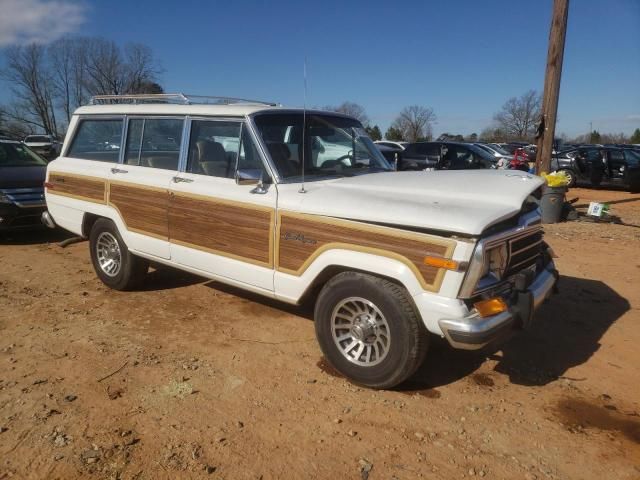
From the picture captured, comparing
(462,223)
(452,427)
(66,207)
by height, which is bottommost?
(452,427)

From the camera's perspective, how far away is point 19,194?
7.72 metres

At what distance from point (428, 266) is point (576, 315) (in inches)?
111

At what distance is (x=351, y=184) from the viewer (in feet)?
13.0

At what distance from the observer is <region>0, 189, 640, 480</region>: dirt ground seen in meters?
A: 2.71

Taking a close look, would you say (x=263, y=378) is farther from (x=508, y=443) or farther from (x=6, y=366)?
(x=6, y=366)

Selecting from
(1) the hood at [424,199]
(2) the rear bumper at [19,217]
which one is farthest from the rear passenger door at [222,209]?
(2) the rear bumper at [19,217]

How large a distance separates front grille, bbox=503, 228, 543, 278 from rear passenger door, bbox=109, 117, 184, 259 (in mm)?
3086

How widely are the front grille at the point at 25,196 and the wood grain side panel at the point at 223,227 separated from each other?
4529 mm

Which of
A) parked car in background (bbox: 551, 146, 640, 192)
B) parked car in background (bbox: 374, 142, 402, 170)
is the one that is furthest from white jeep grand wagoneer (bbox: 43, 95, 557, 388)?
parked car in background (bbox: 551, 146, 640, 192)

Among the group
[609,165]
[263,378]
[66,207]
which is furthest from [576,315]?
[609,165]

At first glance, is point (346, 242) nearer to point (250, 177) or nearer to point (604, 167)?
point (250, 177)

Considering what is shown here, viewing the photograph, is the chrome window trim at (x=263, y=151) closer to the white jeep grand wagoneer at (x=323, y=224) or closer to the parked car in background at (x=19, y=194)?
the white jeep grand wagoneer at (x=323, y=224)

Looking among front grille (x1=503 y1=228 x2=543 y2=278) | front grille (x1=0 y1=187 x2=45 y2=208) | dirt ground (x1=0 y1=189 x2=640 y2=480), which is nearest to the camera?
dirt ground (x1=0 y1=189 x2=640 y2=480)

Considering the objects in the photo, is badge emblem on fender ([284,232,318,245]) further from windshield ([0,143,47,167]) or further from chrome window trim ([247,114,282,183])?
windshield ([0,143,47,167])
